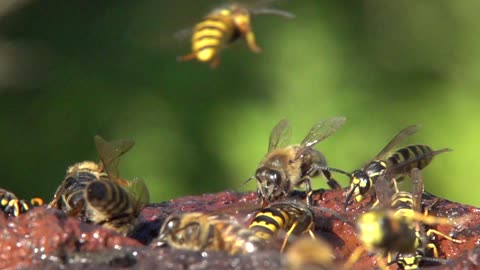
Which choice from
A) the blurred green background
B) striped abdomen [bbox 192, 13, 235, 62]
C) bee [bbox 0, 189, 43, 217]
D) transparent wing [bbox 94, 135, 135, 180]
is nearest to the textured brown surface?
bee [bbox 0, 189, 43, 217]

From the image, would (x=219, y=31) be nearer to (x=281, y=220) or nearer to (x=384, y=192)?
(x=384, y=192)

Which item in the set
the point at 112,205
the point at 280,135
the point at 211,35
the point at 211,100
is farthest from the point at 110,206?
the point at 211,100

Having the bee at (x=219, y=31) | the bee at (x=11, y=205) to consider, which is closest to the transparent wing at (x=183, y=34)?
the bee at (x=219, y=31)

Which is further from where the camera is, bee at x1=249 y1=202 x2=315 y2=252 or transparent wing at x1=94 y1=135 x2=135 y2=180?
transparent wing at x1=94 y1=135 x2=135 y2=180

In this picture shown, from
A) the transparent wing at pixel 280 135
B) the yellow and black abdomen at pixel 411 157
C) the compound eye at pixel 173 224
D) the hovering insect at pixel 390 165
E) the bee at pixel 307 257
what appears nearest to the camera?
the bee at pixel 307 257

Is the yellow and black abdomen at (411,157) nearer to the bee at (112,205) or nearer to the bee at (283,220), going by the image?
the bee at (283,220)

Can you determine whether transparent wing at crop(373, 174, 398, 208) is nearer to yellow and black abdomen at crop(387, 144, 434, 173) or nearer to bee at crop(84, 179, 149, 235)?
yellow and black abdomen at crop(387, 144, 434, 173)
